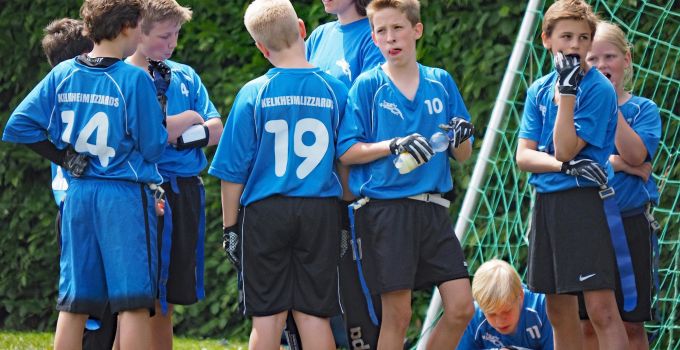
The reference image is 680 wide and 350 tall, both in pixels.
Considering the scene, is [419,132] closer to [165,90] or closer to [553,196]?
[553,196]

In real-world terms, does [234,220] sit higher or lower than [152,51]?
lower

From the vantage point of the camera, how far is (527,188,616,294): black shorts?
4.79 meters

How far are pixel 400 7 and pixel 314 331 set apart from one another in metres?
1.33

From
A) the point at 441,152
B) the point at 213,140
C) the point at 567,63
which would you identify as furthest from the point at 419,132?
the point at 213,140

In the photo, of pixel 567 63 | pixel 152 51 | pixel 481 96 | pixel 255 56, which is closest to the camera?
pixel 567 63

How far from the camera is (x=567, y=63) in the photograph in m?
4.68

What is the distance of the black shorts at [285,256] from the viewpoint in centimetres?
461

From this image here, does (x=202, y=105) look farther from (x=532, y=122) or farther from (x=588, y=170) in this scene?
(x=588, y=170)

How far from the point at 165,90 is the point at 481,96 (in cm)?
248

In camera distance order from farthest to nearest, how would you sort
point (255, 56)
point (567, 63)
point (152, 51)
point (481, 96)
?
point (255, 56) → point (481, 96) → point (152, 51) → point (567, 63)

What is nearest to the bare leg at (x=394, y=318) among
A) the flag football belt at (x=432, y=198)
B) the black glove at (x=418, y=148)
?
the flag football belt at (x=432, y=198)

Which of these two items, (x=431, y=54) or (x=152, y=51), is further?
(x=431, y=54)

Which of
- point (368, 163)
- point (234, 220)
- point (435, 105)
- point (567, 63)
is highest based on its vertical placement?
point (567, 63)

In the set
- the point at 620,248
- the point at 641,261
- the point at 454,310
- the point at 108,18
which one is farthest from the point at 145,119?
the point at 641,261
